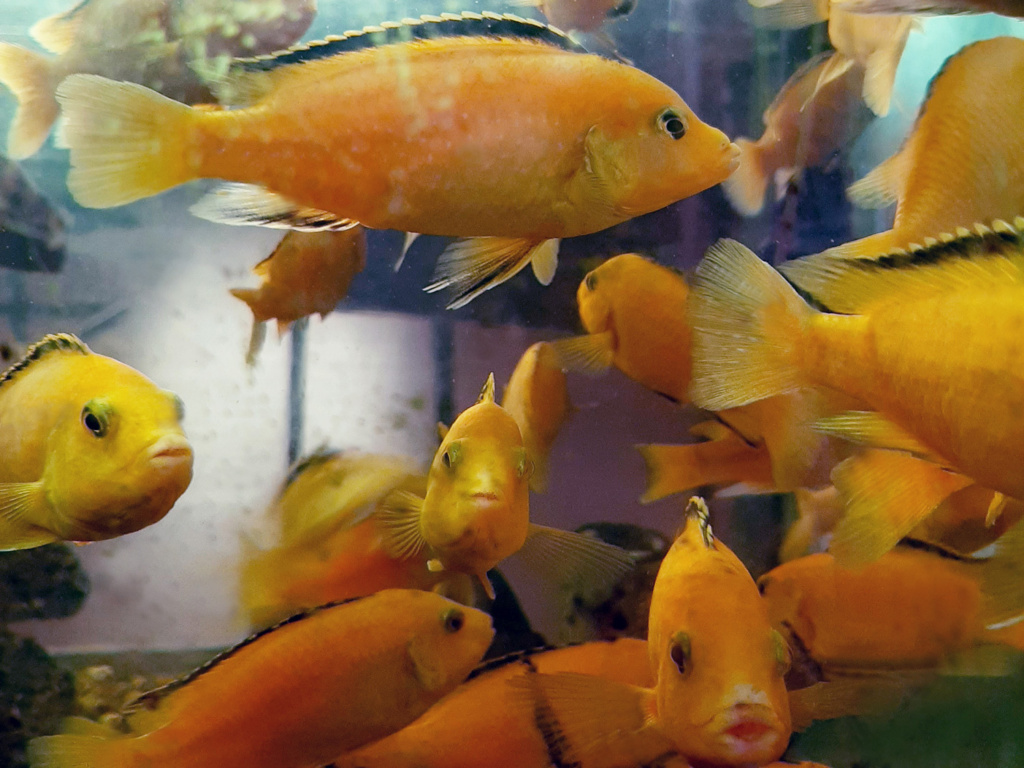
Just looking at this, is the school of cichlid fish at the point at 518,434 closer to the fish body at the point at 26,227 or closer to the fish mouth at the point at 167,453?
the fish mouth at the point at 167,453

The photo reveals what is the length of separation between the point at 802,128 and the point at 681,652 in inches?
66.5

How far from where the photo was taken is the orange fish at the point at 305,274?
6.31ft

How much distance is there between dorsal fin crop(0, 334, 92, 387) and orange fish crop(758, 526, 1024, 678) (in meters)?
1.65

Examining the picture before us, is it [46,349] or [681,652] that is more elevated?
[46,349]

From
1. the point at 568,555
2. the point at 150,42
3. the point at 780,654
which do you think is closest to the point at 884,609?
the point at 780,654

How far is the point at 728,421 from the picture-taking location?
1.97 metres

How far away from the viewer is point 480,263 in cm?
137

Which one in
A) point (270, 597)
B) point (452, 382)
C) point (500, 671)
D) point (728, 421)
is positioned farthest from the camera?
point (452, 382)

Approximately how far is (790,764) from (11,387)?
1799 mm

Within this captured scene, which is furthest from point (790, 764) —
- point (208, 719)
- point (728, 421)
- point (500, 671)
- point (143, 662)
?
point (143, 662)

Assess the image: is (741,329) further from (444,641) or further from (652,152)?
(444,641)

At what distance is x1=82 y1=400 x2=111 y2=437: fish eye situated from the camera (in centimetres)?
126

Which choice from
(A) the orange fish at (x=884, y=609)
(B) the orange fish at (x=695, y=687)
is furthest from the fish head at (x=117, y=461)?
(A) the orange fish at (x=884, y=609)

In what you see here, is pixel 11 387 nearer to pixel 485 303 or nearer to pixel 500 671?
pixel 500 671
